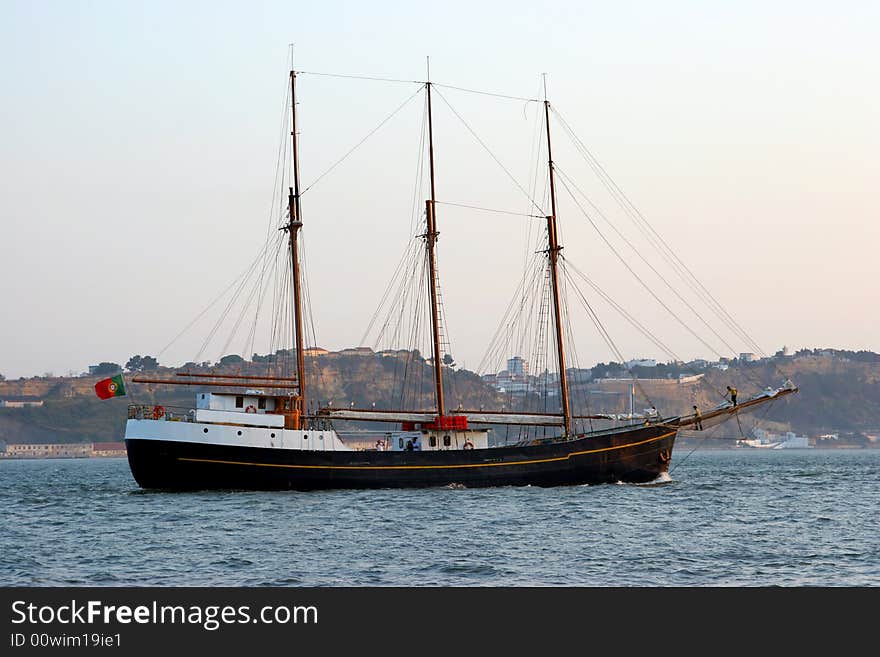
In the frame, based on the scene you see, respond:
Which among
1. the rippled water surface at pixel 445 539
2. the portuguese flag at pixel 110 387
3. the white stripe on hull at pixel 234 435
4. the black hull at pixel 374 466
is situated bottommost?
the rippled water surface at pixel 445 539

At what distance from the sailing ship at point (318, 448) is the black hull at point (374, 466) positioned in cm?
5

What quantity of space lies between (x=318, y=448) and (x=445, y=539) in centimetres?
2037

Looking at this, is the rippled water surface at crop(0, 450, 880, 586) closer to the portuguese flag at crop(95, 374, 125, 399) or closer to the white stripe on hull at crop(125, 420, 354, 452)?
the white stripe on hull at crop(125, 420, 354, 452)

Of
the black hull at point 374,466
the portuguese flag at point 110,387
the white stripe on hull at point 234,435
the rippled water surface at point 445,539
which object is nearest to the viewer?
the rippled water surface at point 445,539

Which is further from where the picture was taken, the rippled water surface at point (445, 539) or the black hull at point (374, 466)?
the black hull at point (374, 466)

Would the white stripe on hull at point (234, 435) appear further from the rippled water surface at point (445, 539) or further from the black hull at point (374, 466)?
the rippled water surface at point (445, 539)

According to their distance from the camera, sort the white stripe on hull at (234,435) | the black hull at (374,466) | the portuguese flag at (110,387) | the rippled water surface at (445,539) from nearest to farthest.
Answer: the rippled water surface at (445,539) < the white stripe on hull at (234,435) < the black hull at (374,466) < the portuguese flag at (110,387)

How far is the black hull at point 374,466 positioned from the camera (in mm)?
56500

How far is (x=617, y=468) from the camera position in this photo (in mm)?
61562

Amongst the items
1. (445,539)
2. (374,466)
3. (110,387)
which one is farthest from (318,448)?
(445,539)

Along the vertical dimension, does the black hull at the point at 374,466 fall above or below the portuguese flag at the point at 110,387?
below

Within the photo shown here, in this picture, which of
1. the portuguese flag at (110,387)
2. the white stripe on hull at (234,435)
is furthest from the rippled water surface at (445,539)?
the portuguese flag at (110,387)

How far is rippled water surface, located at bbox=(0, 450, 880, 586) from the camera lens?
30547mm
